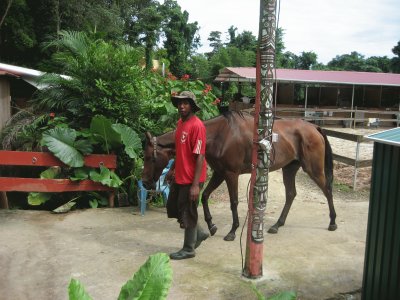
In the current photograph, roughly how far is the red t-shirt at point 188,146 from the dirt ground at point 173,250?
38.7 inches

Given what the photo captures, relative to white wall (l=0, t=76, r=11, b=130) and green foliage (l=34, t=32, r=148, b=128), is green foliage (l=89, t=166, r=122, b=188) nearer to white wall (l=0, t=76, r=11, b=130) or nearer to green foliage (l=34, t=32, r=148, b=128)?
green foliage (l=34, t=32, r=148, b=128)

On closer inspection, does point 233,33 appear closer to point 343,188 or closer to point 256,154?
point 343,188

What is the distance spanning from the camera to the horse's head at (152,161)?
16.5 feet

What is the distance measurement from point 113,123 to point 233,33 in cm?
4733

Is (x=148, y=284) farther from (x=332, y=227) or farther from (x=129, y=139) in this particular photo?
(x=129, y=139)

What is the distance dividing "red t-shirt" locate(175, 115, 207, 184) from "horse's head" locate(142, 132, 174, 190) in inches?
25.6

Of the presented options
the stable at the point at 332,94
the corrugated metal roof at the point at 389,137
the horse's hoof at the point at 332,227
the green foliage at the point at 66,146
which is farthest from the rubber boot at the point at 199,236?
Answer: the stable at the point at 332,94

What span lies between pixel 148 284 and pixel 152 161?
271cm

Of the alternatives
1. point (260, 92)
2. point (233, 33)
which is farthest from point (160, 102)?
point (233, 33)

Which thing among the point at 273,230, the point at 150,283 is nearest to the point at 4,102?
the point at 273,230

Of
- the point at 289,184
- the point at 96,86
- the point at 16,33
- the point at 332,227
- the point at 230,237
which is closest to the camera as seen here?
the point at 230,237

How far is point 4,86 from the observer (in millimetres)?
8625

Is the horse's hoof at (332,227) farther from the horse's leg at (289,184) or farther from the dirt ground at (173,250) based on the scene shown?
the horse's leg at (289,184)

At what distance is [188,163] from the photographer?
4.43 meters
